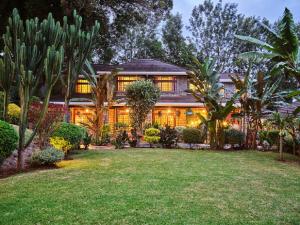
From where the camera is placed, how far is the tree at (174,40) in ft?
144

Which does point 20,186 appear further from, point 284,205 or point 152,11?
point 152,11

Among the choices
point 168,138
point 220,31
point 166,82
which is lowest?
point 168,138

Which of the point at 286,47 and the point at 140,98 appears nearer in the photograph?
the point at 286,47

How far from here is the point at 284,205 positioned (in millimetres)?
6613

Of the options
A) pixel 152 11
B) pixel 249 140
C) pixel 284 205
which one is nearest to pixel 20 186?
pixel 284 205

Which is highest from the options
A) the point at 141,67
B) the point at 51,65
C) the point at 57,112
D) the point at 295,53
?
the point at 141,67

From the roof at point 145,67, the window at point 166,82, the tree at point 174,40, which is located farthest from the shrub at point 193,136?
the tree at point 174,40

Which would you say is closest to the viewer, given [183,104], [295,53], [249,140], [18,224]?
[18,224]

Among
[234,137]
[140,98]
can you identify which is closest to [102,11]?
[140,98]

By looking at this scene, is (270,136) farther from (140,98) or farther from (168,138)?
(140,98)

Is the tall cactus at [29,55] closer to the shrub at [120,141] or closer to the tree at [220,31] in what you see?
the shrub at [120,141]

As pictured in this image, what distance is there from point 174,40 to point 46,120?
35597 mm

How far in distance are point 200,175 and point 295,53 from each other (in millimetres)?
7052

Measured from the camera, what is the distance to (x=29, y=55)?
968 cm
